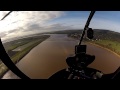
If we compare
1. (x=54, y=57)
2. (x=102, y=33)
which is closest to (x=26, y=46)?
(x=54, y=57)

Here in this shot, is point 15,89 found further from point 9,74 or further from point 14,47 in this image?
point 14,47

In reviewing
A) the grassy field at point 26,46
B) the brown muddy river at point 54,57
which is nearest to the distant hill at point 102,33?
the brown muddy river at point 54,57

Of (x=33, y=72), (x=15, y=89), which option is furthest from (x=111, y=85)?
(x=15, y=89)

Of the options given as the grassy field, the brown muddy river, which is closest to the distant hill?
the brown muddy river

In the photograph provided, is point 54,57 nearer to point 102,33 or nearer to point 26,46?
point 26,46

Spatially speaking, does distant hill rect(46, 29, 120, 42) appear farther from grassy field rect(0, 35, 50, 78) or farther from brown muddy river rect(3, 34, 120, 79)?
grassy field rect(0, 35, 50, 78)

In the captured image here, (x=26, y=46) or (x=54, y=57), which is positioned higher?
(x=26, y=46)

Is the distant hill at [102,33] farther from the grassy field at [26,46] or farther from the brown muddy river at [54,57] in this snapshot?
the grassy field at [26,46]
